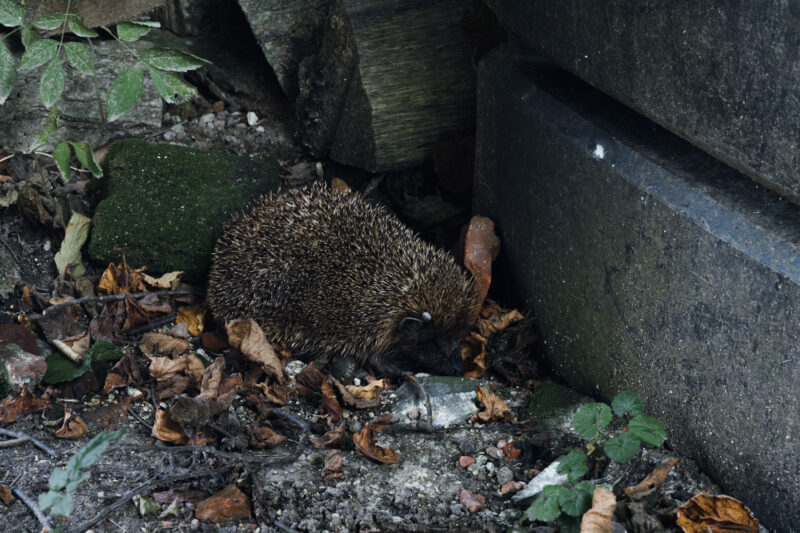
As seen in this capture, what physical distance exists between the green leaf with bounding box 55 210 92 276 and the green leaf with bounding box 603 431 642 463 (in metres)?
2.81

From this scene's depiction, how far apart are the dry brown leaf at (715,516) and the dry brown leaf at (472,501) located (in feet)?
2.14

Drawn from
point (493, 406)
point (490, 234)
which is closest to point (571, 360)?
point (493, 406)

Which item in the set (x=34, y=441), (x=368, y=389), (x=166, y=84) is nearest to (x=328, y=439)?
(x=368, y=389)

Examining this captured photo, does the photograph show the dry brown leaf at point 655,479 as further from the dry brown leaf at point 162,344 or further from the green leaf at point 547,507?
the dry brown leaf at point 162,344

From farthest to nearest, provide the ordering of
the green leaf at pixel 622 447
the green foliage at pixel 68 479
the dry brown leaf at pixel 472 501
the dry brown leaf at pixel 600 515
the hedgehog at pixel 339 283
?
the hedgehog at pixel 339 283
the dry brown leaf at pixel 472 501
the green leaf at pixel 622 447
the dry brown leaf at pixel 600 515
the green foliage at pixel 68 479

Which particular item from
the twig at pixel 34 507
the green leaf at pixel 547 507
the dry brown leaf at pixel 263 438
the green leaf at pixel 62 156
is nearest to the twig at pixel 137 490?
the twig at pixel 34 507

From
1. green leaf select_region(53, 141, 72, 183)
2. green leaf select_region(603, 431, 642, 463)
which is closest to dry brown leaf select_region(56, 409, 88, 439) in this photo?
green leaf select_region(53, 141, 72, 183)

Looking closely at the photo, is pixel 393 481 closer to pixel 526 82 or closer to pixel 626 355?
pixel 626 355

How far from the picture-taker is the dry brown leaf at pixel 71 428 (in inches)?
122

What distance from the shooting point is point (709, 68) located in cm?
245

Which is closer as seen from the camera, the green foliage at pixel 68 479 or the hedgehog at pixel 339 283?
the green foliage at pixel 68 479

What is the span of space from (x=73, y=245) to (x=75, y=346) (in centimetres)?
73

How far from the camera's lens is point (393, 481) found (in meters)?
2.95

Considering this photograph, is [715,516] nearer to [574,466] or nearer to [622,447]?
[622,447]
